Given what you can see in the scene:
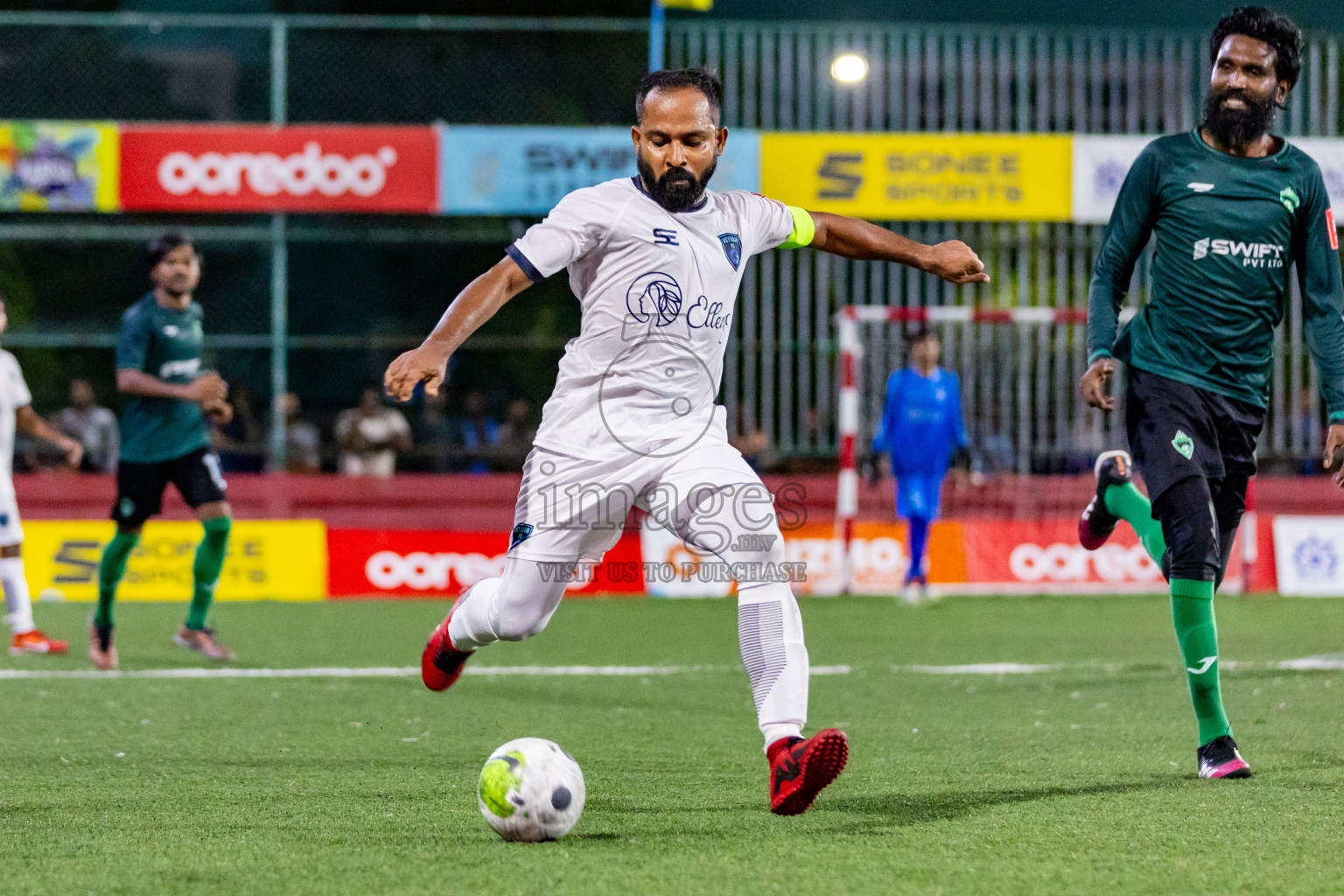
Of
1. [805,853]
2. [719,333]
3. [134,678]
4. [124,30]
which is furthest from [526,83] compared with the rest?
[805,853]

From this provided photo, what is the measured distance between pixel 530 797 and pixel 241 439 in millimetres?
12641

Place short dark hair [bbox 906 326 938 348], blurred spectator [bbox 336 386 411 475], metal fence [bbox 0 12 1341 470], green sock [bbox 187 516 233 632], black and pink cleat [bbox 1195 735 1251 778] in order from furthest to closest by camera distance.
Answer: blurred spectator [bbox 336 386 411 475], metal fence [bbox 0 12 1341 470], short dark hair [bbox 906 326 938 348], green sock [bbox 187 516 233 632], black and pink cleat [bbox 1195 735 1251 778]

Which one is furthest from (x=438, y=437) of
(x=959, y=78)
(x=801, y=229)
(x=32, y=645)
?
(x=801, y=229)

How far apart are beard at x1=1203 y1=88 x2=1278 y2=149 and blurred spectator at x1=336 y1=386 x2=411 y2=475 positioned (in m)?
11.4

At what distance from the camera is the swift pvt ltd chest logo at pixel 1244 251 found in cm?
524

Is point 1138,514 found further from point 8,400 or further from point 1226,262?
point 8,400

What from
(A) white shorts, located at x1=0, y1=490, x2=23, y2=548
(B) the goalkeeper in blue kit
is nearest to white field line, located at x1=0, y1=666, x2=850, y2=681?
(A) white shorts, located at x1=0, y1=490, x2=23, y2=548

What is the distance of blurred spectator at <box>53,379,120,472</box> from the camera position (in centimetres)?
1542

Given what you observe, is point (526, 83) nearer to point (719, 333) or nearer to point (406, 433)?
point (406, 433)

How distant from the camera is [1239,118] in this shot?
5191mm

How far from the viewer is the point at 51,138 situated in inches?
586

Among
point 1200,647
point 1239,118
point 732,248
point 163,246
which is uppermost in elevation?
point 1239,118

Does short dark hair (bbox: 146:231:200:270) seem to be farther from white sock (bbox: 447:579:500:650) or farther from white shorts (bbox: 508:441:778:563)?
white shorts (bbox: 508:441:778:563)

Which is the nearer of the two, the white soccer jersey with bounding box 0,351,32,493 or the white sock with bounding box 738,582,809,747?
the white sock with bounding box 738,582,809,747
